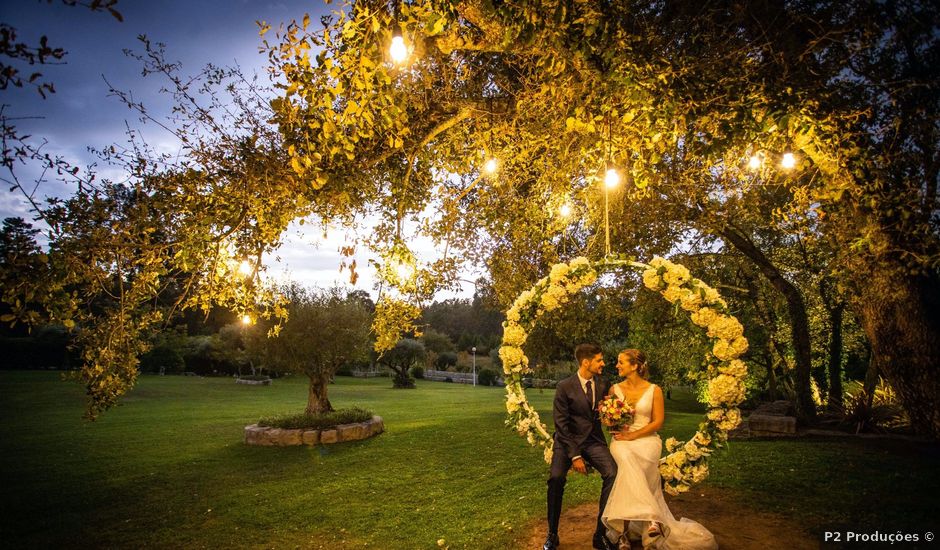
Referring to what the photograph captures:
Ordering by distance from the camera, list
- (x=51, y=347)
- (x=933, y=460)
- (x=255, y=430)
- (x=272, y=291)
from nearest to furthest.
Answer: (x=272, y=291) < (x=933, y=460) < (x=255, y=430) < (x=51, y=347)

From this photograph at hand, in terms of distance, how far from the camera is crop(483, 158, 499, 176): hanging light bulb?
7.71m

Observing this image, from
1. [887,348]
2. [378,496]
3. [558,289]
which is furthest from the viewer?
[378,496]

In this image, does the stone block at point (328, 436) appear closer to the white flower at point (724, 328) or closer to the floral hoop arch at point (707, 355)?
the floral hoop arch at point (707, 355)

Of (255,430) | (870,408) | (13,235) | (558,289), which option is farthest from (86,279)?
(870,408)

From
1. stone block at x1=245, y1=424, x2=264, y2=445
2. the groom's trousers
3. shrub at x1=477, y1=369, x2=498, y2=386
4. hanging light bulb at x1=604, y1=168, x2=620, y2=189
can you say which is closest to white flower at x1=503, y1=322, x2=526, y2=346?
the groom's trousers

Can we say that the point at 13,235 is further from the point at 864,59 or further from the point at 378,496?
the point at 864,59

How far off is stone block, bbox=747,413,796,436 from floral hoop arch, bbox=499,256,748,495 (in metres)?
8.26

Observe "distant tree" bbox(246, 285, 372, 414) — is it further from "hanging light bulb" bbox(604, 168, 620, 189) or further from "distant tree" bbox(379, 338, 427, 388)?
"distant tree" bbox(379, 338, 427, 388)

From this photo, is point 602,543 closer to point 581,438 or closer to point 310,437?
point 581,438

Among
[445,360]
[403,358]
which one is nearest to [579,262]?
[403,358]

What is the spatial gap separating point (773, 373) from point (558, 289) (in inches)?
721

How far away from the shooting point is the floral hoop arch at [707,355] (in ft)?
19.6

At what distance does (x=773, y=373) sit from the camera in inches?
791

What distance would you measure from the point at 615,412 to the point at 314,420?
1153 centimetres
